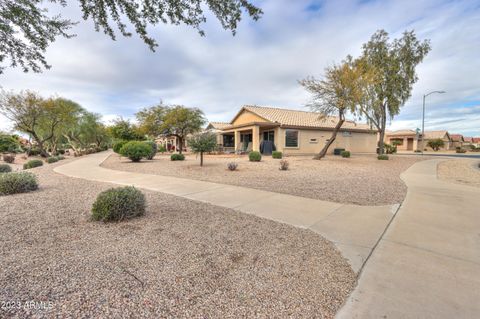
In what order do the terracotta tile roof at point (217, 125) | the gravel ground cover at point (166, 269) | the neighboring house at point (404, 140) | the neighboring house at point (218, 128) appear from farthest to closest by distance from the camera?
the neighboring house at point (404, 140) < the terracotta tile roof at point (217, 125) < the neighboring house at point (218, 128) < the gravel ground cover at point (166, 269)

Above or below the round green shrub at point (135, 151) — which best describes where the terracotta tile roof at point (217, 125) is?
above

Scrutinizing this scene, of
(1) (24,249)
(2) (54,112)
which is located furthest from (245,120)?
(1) (24,249)

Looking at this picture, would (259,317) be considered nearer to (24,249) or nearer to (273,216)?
(273,216)

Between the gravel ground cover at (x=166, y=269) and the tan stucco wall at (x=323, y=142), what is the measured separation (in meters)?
18.1

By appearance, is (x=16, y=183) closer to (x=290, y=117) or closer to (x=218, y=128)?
(x=290, y=117)

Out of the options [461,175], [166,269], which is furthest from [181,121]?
[166,269]

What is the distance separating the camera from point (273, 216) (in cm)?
484

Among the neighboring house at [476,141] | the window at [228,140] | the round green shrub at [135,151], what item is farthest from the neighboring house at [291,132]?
the neighboring house at [476,141]

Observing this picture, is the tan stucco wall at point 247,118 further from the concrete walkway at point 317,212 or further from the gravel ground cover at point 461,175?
the concrete walkway at point 317,212

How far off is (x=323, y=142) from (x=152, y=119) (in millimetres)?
19344

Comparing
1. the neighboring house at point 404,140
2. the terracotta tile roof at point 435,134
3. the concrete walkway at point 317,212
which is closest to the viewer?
the concrete walkway at point 317,212

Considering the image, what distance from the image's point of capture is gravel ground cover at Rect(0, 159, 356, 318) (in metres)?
2.04

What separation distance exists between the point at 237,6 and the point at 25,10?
12.5 feet

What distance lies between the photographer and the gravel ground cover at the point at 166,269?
2043mm
